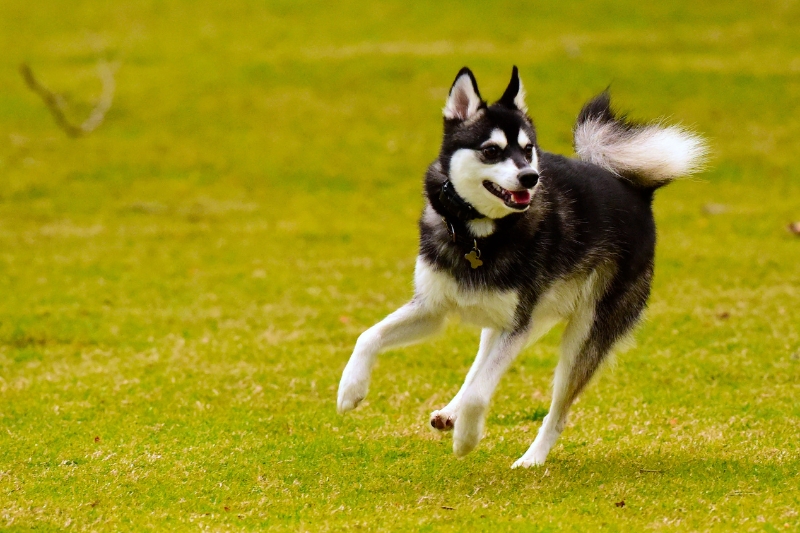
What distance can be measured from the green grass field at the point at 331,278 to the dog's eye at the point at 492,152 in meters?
1.53

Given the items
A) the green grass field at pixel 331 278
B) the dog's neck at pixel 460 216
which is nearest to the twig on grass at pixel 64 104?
the green grass field at pixel 331 278

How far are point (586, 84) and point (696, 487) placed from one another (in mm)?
20153

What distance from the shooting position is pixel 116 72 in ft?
93.3

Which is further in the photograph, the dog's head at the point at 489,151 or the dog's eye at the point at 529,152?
the dog's eye at the point at 529,152

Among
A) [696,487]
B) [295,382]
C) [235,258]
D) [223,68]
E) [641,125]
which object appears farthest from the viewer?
[223,68]

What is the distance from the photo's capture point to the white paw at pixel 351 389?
700 centimetres

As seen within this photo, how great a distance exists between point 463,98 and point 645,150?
1.63m

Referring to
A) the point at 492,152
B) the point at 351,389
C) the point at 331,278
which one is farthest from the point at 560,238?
the point at 331,278

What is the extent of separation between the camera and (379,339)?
720cm

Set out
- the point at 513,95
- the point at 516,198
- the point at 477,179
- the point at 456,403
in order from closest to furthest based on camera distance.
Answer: the point at 516,198 → the point at 477,179 → the point at 513,95 → the point at 456,403

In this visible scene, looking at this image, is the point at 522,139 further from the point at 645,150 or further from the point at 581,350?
the point at 581,350

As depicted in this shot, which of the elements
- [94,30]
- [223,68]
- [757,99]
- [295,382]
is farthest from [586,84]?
[295,382]

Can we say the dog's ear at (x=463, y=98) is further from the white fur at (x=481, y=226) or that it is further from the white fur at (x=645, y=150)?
the white fur at (x=645, y=150)

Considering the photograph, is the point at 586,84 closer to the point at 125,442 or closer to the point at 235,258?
the point at 235,258
